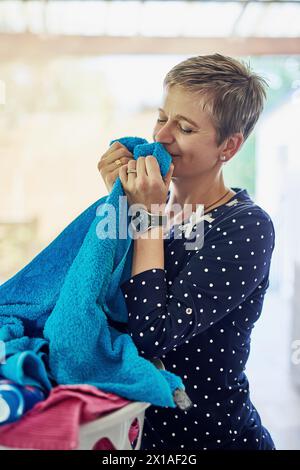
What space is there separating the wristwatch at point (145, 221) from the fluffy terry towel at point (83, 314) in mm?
17

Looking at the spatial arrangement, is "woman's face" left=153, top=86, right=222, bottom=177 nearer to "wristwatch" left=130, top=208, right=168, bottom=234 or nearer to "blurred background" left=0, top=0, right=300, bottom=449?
"wristwatch" left=130, top=208, right=168, bottom=234

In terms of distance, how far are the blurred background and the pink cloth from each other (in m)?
1.34

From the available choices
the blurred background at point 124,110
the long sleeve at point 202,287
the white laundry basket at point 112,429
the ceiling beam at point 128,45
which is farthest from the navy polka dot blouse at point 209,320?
the ceiling beam at point 128,45

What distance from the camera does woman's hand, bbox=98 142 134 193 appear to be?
72 cm

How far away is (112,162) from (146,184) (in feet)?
0.30

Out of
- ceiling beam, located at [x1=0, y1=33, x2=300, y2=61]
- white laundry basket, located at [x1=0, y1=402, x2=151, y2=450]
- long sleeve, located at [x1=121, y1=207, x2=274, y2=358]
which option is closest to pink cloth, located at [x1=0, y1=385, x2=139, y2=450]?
white laundry basket, located at [x1=0, y1=402, x2=151, y2=450]

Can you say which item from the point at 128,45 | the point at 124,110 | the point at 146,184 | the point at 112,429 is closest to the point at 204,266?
the point at 146,184

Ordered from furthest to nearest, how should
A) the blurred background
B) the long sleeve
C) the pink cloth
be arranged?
the blurred background
the long sleeve
the pink cloth

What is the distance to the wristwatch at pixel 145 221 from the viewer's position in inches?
26.8

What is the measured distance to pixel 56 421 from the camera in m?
0.49

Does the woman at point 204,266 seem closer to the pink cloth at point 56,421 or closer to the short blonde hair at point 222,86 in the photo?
the short blonde hair at point 222,86

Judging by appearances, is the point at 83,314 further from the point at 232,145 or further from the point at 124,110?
the point at 124,110
